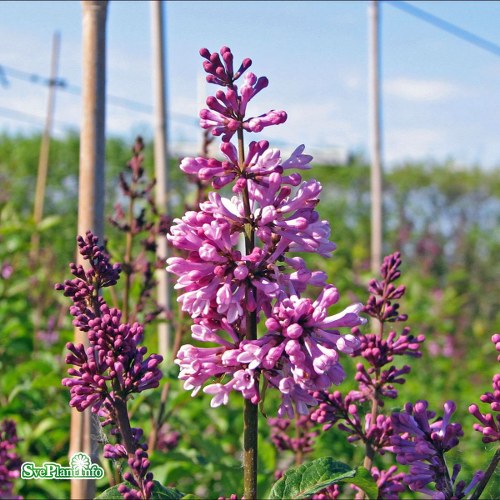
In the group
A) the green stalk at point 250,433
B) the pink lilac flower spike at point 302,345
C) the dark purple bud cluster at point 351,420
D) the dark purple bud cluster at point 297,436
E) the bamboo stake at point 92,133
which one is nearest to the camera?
the pink lilac flower spike at point 302,345

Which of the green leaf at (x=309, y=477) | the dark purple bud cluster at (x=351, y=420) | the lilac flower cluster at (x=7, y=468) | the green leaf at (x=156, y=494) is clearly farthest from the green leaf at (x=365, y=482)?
the lilac flower cluster at (x=7, y=468)

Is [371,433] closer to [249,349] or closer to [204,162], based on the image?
[249,349]

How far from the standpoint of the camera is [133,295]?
3408 mm

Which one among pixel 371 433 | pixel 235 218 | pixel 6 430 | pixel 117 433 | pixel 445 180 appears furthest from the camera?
pixel 445 180

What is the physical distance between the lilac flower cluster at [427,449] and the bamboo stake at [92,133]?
92 centimetres

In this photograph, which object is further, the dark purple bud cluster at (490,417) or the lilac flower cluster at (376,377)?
the lilac flower cluster at (376,377)

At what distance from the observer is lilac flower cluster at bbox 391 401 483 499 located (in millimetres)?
1602

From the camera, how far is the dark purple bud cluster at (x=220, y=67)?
1.55m

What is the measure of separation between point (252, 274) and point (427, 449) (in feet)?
1.73

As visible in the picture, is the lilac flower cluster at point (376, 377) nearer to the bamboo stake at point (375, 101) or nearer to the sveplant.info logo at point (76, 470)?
the sveplant.info logo at point (76, 470)

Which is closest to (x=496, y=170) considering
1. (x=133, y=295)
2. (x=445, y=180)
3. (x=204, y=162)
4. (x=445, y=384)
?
(x=445, y=180)

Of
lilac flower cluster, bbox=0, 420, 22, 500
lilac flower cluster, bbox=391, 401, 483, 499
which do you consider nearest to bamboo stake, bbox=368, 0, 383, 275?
lilac flower cluster, bbox=0, 420, 22, 500

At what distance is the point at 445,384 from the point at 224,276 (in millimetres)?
6787

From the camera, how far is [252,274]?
1.51m
